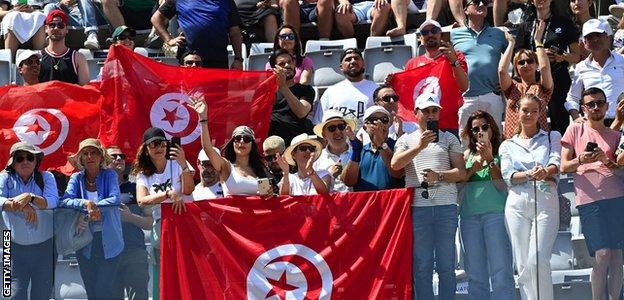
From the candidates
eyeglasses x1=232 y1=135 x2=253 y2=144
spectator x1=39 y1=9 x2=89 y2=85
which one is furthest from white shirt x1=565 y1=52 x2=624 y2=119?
spectator x1=39 y1=9 x2=89 y2=85

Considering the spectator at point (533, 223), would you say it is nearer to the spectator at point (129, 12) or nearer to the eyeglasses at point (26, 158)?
the eyeglasses at point (26, 158)

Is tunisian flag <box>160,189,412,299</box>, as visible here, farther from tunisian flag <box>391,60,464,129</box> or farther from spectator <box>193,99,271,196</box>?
tunisian flag <box>391,60,464,129</box>

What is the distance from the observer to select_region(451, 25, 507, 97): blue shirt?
53.3 feet

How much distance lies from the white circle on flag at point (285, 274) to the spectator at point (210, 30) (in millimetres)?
4201

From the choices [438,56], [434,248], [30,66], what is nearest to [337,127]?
[434,248]

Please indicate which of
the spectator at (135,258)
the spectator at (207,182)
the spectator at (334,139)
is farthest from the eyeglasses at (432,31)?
the spectator at (135,258)

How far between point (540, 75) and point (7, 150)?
482 centimetres

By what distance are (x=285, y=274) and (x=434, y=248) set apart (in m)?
1.16

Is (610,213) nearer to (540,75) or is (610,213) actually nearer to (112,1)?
(540,75)

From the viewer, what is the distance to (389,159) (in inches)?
536

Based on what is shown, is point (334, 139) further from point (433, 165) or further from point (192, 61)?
point (192, 61)

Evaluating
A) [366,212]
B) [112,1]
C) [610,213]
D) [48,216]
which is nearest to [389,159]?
[366,212]

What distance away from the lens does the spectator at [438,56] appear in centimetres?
1562

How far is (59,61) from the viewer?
55.4ft
